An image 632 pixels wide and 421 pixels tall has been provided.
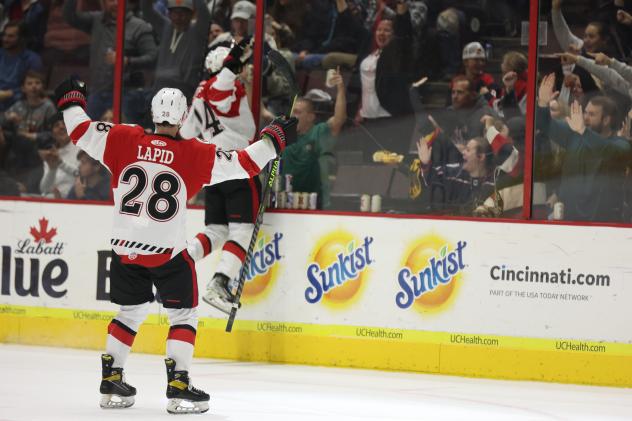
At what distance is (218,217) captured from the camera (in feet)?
27.9

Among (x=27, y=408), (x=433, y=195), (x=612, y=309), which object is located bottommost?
(x=27, y=408)

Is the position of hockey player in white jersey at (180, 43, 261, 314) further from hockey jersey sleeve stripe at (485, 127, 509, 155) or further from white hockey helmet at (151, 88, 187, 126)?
white hockey helmet at (151, 88, 187, 126)

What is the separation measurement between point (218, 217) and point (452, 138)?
1654 millimetres

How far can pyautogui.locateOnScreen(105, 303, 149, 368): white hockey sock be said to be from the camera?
6215 mm

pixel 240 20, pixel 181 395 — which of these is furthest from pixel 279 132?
pixel 240 20

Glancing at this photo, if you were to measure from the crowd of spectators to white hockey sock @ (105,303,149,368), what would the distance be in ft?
7.89

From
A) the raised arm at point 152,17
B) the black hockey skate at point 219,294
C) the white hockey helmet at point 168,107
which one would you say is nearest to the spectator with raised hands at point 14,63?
the raised arm at point 152,17

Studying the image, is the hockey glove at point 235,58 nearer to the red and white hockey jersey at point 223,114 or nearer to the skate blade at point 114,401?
the red and white hockey jersey at point 223,114

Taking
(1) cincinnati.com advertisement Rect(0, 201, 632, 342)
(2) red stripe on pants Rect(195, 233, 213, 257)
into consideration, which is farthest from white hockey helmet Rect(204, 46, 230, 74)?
(2) red stripe on pants Rect(195, 233, 213, 257)

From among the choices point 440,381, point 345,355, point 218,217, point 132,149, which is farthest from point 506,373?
point 132,149

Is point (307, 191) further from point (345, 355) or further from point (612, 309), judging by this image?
point (612, 309)

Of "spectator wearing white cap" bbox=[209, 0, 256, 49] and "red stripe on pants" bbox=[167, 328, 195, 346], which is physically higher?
"spectator wearing white cap" bbox=[209, 0, 256, 49]

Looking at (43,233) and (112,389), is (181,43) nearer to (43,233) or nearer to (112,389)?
(43,233)

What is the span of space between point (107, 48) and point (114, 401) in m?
3.59
